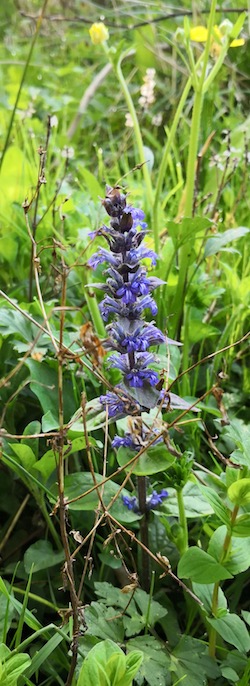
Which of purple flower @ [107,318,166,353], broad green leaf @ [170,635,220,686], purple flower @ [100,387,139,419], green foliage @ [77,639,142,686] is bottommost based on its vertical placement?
broad green leaf @ [170,635,220,686]

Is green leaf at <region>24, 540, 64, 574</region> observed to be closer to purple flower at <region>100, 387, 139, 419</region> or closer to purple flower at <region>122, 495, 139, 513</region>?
purple flower at <region>122, 495, 139, 513</region>

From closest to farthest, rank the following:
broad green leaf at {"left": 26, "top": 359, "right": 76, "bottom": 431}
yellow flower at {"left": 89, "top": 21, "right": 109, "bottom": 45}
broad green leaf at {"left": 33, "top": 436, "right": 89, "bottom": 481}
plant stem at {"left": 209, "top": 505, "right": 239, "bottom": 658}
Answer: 1. plant stem at {"left": 209, "top": 505, "right": 239, "bottom": 658}
2. broad green leaf at {"left": 33, "top": 436, "right": 89, "bottom": 481}
3. broad green leaf at {"left": 26, "top": 359, "right": 76, "bottom": 431}
4. yellow flower at {"left": 89, "top": 21, "right": 109, "bottom": 45}

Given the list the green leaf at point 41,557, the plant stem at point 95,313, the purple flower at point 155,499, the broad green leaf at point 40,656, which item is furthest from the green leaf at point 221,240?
the broad green leaf at point 40,656

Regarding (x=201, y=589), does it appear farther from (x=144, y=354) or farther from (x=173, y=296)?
(x=173, y=296)

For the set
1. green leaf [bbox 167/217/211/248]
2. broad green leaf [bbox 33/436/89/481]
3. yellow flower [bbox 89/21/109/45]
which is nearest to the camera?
broad green leaf [bbox 33/436/89/481]

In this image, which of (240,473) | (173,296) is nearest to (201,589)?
(240,473)

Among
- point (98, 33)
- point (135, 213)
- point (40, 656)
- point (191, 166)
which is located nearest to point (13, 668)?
point (40, 656)

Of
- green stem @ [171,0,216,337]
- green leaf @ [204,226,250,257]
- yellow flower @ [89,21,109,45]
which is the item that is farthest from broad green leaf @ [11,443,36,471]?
yellow flower @ [89,21,109,45]
